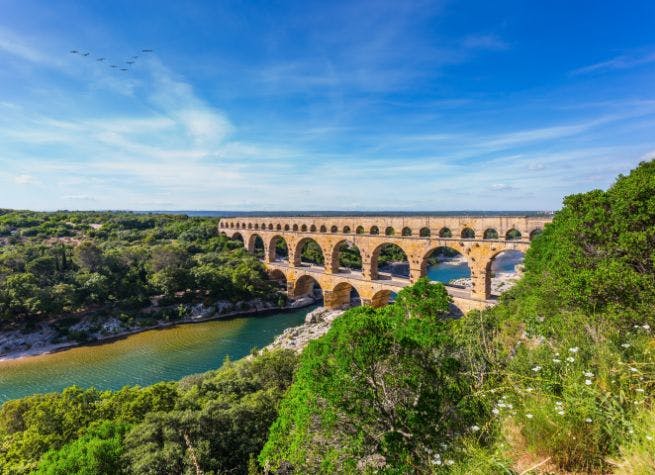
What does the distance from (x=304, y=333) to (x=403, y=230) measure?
395 inches

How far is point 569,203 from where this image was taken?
871 cm

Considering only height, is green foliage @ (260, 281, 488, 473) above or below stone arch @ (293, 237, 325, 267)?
above

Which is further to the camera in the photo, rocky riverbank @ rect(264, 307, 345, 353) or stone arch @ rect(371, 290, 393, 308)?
stone arch @ rect(371, 290, 393, 308)

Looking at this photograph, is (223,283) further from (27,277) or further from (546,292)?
(546,292)

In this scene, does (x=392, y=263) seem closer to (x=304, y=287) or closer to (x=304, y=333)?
(x=304, y=287)

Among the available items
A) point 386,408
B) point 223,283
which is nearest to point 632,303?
point 386,408

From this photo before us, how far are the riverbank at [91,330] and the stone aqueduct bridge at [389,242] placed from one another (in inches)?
220

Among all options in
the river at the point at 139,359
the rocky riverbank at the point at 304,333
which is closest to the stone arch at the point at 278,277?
the river at the point at 139,359

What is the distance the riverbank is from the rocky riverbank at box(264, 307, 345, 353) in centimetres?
561

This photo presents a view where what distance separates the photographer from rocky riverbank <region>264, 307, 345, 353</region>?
19.4 m

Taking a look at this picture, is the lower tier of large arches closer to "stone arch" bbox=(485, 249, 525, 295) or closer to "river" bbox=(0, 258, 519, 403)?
"stone arch" bbox=(485, 249, 525, 295)

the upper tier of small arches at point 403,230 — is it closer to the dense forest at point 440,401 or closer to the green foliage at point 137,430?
the dense forest at point 440,401

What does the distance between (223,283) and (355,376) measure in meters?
24.1

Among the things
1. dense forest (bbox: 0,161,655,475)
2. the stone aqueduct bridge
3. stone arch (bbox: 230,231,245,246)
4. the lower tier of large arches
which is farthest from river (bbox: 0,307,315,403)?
stone arch (bbox: 230,231,245,246)
